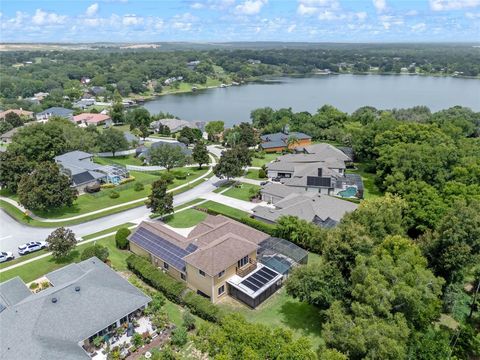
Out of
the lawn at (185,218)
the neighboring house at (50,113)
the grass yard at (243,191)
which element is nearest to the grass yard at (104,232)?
the lawn at (185,218)

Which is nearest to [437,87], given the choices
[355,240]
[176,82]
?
[176,82]

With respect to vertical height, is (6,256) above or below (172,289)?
below

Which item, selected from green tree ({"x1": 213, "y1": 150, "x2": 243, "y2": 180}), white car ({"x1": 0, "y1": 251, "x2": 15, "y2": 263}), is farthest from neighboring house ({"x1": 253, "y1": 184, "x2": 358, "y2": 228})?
white car ({"x1": 0, "y1": 251, "x2": 15, "y2": 263})

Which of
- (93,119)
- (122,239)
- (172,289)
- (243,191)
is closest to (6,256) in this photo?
(122,239)

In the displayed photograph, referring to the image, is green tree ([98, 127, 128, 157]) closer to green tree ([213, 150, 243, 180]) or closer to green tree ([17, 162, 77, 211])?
green tree ([213, 150, 243, 180])

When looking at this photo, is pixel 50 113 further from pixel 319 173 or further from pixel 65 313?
pixel 65 313
